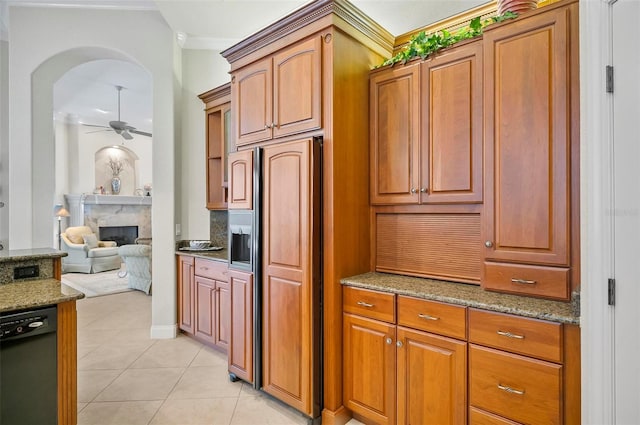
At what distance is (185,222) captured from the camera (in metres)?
4.12

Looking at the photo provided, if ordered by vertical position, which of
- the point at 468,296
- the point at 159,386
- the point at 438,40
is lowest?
the point at 159,386

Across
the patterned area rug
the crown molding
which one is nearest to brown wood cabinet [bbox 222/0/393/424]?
the crown molding

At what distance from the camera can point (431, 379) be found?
1839mm

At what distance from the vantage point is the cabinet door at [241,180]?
2564 mm

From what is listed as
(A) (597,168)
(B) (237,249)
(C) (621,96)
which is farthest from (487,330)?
(B) (237,249)

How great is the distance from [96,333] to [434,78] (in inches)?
174

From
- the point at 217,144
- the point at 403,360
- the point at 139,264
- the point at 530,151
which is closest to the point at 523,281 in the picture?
the point at 530,151

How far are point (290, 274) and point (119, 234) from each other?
904 centimetres

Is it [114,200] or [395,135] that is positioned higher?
[395,135]

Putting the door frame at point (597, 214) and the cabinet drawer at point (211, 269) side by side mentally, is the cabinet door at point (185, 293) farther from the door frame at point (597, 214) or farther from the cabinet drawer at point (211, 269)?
the door frame at point (597, 214)

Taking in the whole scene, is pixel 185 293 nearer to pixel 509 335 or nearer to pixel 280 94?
pixel 280 94

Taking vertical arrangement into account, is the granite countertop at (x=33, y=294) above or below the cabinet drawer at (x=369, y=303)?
above

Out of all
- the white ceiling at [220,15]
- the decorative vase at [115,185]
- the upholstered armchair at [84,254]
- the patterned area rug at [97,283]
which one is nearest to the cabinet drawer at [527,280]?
the white ceiling at [220,15]

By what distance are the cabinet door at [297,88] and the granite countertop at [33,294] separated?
1.60m
